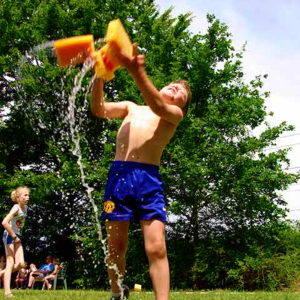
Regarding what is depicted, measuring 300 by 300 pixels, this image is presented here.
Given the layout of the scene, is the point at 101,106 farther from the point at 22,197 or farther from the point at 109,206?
the point at 22,197

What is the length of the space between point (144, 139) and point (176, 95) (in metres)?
0.43

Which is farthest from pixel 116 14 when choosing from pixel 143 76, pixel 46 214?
pixel 143 76

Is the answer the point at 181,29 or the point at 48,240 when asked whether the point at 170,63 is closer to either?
the point at 181,29

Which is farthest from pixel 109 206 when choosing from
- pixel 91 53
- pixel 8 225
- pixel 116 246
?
pixel 8 225

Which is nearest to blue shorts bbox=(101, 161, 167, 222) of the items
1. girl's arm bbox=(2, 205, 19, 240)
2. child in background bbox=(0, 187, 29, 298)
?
girl's arm bbox=(2, 205, 19, 240)

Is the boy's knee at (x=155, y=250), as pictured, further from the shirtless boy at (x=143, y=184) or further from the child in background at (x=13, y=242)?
the child in background at (x=13, y=242)

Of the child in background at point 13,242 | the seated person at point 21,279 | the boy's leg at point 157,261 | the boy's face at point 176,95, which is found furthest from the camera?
the seated person at point 21,279

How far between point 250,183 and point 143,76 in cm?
1002

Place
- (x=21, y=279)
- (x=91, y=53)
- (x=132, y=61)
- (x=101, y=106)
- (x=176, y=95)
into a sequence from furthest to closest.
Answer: (x=21, y=279) → (x=101, y=106) → (x=176, y=95) → (x=91, y=53) → (x=132, y=61)

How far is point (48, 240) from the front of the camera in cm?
1906

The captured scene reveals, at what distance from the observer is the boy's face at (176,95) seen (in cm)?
394

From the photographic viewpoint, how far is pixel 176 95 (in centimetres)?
395

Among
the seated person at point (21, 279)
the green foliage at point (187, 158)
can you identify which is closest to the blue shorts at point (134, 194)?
the green foliage at point (187, 158)

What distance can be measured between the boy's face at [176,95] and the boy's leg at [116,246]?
95 centimetres
